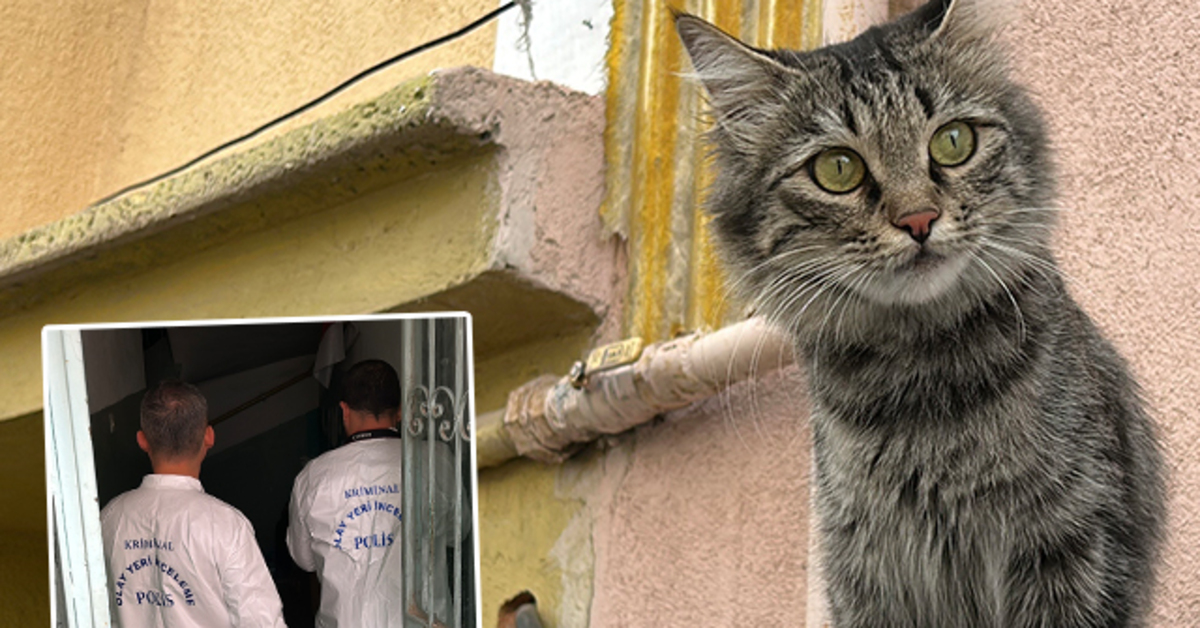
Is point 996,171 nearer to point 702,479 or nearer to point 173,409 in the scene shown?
point 702,479

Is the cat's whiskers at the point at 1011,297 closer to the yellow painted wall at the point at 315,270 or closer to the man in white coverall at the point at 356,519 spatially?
the man in white coverall at the point at 356,519

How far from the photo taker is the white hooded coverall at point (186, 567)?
1.37 meters

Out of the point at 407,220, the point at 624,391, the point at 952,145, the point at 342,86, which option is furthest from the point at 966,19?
the point at 342,86

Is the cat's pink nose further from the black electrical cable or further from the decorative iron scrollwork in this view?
the black electrical cable

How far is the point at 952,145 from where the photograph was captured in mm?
1675

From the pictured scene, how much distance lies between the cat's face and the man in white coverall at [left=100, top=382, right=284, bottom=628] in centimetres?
72

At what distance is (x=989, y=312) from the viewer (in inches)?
67.5

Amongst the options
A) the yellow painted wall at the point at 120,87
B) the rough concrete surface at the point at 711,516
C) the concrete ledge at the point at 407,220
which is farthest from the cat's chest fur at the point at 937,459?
the yellow painted wall at the point at 120,87

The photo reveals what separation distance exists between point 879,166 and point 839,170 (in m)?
0.05

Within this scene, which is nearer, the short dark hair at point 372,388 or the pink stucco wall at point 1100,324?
the short dark hair at point 372,388

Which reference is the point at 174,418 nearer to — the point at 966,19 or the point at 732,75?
the point at 732,75

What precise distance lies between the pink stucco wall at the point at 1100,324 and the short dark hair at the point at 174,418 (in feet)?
3.19

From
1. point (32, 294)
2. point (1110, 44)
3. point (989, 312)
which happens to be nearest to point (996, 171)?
point (989, 312)

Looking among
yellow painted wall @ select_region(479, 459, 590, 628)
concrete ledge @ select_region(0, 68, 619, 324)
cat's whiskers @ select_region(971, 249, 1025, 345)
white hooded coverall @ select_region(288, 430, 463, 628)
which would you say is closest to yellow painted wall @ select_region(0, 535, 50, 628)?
concrete ledge @ select_region(0, 68, 619, 324)
